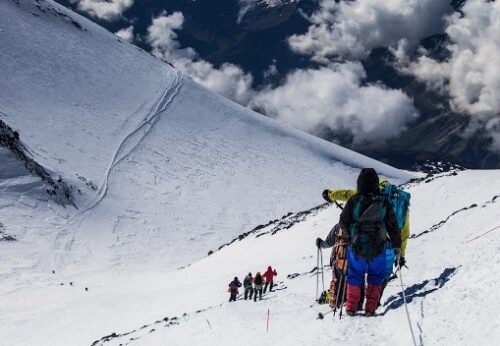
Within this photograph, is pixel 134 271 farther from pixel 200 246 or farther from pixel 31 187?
pixel 31 187

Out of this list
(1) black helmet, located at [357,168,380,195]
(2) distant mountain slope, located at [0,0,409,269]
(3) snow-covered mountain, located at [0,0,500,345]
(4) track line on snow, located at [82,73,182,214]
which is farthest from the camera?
(4) track line on snow, located at [82,73,182,214]

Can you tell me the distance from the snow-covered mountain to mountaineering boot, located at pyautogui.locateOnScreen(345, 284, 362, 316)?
10.9 inches

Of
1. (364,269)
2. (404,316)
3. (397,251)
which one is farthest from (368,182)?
(404,316)

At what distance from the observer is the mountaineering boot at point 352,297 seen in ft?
26.7

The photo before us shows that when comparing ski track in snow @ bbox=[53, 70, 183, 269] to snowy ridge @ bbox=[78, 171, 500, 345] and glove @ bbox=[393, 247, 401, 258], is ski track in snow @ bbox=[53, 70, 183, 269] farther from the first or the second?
glove @ bbox=[393, 247, 401, 258]

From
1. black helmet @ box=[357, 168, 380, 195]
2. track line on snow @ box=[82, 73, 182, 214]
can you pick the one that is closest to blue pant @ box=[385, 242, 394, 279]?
black helmet @ box=[357, 168, 380, 195]

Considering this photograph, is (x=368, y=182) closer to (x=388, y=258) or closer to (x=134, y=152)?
(x=388, y=258)

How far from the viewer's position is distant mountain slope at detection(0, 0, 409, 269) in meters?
48.6

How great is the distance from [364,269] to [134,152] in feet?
209

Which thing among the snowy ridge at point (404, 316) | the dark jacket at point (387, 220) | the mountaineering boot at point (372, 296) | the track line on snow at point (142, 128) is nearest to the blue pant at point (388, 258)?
the dark jacket at point (387, 220)

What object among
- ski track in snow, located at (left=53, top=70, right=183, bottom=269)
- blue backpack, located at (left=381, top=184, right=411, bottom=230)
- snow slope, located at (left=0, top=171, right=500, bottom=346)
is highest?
ski track in snow, located at (left=53, top=70, right=183, bottom=269)

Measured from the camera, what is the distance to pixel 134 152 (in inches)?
2717

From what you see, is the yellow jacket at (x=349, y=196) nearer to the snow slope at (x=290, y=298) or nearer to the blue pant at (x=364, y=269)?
the blue pant at (x=364, y=269)

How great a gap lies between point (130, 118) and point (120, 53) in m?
32.4
